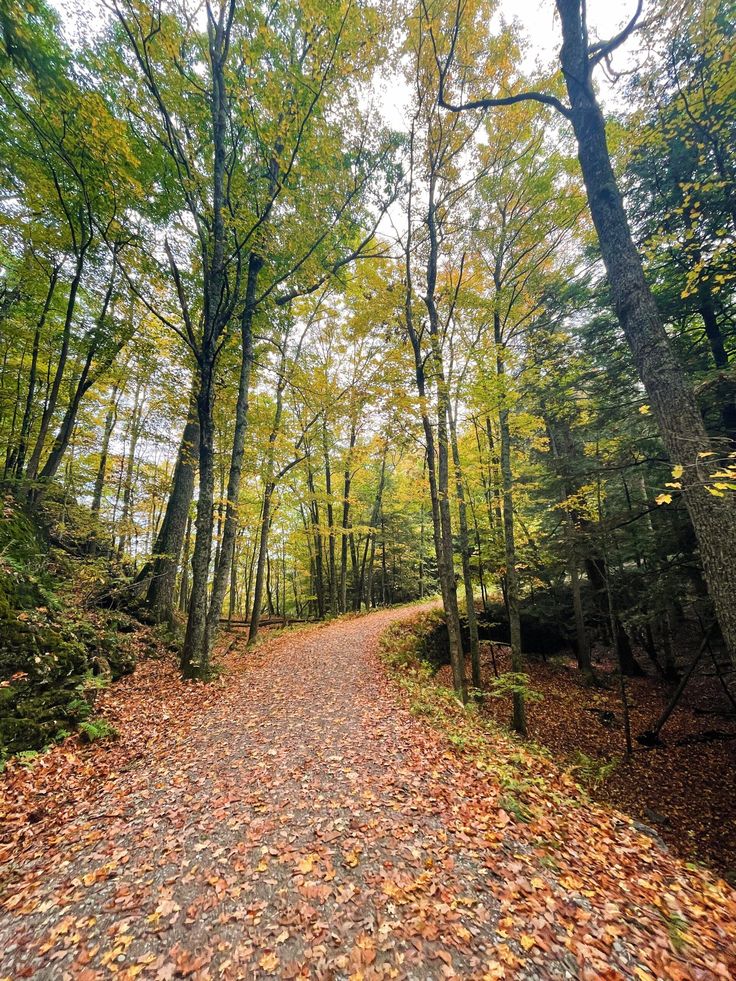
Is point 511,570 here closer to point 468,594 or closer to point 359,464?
point 468,594

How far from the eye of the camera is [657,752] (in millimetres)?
8688

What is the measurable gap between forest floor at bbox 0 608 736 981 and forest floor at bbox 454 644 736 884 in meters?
3.28

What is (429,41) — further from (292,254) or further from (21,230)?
(21,230)

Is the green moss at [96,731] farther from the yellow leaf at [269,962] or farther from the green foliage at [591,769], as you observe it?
the green foliage at [591,769]

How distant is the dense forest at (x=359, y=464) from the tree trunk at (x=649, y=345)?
42mm

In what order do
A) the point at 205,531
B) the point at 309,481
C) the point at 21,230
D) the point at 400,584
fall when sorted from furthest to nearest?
the point at 400,584
the point at 309,481
the point at 21,230
the point at 205,531

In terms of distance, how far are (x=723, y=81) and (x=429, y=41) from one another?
5.67m

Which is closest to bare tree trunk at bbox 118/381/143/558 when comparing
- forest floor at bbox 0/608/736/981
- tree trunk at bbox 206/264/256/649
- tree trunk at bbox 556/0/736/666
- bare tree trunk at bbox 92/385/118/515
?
bare tree trunk at bbox 92/385/118/515

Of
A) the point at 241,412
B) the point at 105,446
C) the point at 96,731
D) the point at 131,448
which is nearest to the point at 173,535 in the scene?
the point at 241,412

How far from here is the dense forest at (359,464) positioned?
9.91ft

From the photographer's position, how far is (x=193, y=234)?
8883 mm

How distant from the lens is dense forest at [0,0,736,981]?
3.02m

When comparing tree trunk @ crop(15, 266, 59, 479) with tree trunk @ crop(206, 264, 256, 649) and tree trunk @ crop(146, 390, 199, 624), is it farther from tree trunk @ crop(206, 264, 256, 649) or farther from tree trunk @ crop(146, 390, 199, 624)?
tree trunk @ crop(206, 264, 256, 649)

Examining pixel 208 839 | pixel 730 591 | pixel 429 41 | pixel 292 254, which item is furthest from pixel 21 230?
pixel 730 591
